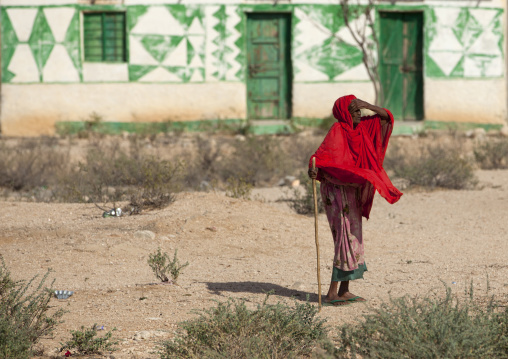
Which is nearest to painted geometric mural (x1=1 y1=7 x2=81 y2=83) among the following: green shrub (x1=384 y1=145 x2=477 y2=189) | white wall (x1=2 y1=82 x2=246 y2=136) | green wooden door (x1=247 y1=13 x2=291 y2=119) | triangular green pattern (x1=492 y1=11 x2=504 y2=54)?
white wall (x1=2 y1=82 x2=246 y2=136)

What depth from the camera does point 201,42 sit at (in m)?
14.4

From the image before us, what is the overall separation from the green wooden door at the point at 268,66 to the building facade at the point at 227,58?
20 millimetres

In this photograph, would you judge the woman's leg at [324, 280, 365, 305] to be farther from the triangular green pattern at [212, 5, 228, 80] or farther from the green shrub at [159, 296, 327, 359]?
the triangular green pattern at [212, 5, 228, 80]

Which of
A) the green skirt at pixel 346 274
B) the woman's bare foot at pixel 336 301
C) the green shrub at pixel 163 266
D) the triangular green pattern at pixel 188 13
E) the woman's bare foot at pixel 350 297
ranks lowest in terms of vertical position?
the woman's bare foot at pixel 336 301

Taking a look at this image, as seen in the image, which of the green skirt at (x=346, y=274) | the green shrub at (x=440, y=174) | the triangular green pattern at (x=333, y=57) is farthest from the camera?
the triangular green pattern at (x=333, y=57)

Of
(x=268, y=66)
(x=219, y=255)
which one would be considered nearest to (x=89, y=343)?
(x=219, y=255)

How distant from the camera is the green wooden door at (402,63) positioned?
589 inches

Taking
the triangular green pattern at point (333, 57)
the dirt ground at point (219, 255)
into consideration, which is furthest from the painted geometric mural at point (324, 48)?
the dirt ground at point (219, 255)

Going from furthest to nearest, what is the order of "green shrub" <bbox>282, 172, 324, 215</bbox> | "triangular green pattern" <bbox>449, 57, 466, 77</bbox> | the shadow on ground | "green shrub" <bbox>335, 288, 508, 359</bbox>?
"triangular green pattern" <bbox>449, 57, 466, 77</bbox>
"green shrub" <bbox>282, 172, 324, 215</bbox>
the shadow on ground
"green shrub" <bbox>335, 288, 508, 359</bbox>

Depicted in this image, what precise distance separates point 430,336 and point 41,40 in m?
12.1

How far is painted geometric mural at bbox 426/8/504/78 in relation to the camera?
14.8 m

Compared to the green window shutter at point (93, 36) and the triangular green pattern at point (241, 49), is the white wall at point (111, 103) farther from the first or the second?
the green window shutter at point (93, 36)

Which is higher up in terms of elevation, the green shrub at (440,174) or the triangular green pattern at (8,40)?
the triangular green pattern at (8,40)

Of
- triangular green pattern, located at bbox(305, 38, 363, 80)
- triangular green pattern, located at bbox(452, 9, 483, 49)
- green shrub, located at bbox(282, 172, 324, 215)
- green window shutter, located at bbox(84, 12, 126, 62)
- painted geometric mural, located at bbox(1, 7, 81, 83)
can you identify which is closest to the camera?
green shrub, located at bbox(282, 172, 324, 215)
